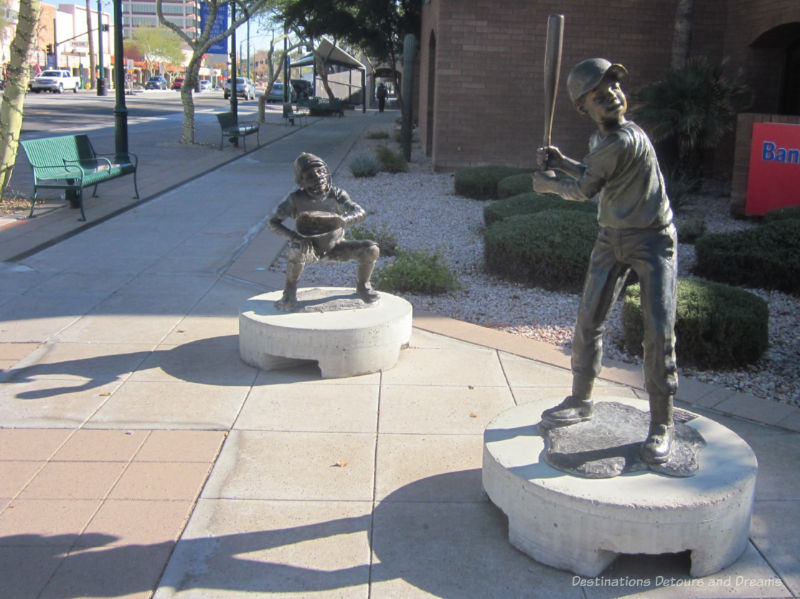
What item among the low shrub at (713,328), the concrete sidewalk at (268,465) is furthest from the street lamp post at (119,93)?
the low shrub at (713,328)

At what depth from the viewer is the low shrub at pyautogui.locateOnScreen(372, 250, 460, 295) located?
7543 mm

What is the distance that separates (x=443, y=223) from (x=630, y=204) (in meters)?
8.30

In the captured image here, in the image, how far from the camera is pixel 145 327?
6363 mm

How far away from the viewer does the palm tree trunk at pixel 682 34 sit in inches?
564

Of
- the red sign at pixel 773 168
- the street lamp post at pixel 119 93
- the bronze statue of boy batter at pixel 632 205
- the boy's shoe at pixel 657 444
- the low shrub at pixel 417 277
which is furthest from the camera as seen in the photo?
the street lamp post at pixel 119 93

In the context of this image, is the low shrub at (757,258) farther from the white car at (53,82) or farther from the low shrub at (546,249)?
the white car at (53,82)

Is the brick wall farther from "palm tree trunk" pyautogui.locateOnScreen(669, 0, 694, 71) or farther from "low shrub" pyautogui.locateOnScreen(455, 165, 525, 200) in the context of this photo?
"low shrub" pyautogui.locateOnScreen(455, 165, 525, 200)

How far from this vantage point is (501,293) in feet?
25.5

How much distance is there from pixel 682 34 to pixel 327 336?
1207 cm

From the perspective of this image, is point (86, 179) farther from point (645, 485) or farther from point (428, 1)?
point (428, 1)

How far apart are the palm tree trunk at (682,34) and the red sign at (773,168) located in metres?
3.86

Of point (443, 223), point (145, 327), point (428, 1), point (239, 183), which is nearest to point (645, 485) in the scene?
point (145, 327)

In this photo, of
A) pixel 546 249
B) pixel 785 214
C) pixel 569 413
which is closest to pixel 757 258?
pixel 785 214

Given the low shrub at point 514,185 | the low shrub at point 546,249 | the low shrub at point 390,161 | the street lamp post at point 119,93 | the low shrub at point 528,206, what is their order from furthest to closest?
the low shrub at point 390,161, the street lamp post at point 119,93, the low shrub at point 514,185, the low shrub at point 528,206, the low shrub at point 546,249
